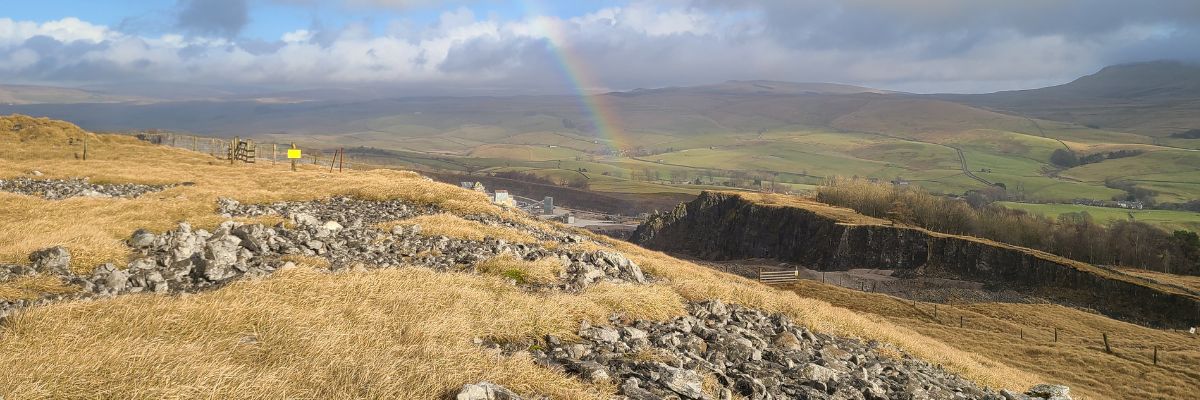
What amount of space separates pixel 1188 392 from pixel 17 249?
46988mm

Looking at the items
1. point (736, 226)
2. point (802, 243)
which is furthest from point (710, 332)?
point (736, 226)

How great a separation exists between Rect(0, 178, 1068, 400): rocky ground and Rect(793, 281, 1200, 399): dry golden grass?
2190 centimetres

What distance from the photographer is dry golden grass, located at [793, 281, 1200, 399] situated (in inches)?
1371

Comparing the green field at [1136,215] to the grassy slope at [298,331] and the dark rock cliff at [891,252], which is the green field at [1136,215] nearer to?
the dark rock cliff at [891,252]

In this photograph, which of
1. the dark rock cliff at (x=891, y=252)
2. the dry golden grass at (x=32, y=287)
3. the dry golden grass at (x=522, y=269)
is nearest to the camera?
the dry golden grass at (x=32, y=287)

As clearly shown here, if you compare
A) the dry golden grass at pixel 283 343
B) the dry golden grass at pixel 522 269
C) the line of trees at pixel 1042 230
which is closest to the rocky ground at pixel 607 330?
the dry golden grass at pixel 522 269

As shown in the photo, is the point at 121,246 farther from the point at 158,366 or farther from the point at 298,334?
the point at 158,366

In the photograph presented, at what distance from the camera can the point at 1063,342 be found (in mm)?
46750

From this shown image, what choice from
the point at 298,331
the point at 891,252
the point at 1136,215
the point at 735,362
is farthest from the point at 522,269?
the point at 1136,215

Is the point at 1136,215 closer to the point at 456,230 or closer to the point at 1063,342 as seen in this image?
the point at 1063,342

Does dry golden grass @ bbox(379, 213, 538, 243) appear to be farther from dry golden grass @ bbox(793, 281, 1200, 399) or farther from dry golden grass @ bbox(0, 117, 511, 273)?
dry golden grass @ bbox(793, 281, 1200, 399)

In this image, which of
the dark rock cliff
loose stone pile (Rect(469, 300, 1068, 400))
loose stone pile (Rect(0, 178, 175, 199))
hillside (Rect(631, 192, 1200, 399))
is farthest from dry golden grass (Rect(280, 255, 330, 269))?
the dark rock cliff

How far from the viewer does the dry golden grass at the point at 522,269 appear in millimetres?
15945

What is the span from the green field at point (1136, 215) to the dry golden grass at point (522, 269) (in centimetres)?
15733
